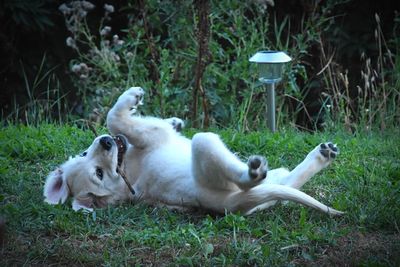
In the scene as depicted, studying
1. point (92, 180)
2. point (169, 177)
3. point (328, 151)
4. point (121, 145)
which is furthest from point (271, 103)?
point (92, 180)

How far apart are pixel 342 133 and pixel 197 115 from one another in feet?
4.77

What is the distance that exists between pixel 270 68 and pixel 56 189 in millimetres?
2216

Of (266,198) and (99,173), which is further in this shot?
(99,173)

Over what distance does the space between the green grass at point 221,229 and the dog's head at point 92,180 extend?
12 cm

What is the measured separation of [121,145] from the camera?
538 centimetres

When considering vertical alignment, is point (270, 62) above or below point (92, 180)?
above

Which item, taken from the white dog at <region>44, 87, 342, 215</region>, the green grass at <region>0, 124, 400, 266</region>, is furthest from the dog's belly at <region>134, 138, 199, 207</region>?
the green grass at <region>0, 124, 400, 266</region>

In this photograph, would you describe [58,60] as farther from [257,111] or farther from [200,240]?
[200,240]

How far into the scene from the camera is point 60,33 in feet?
31.8

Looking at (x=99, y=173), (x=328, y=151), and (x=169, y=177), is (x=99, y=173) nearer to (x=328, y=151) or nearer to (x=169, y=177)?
(x=169, y=177)

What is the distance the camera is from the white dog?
15.2ft

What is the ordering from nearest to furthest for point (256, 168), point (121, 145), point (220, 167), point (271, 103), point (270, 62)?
point (256, 168) < point (220, 167) < point (121, 145) < point (270, 62) < point (271, 103)

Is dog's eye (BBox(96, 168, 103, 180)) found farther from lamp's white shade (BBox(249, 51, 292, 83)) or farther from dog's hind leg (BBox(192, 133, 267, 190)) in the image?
lamp's white shade (BBox(249, 51, 292, 83))

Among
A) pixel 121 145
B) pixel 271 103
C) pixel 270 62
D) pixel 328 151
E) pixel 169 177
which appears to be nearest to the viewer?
pixel 169 177
